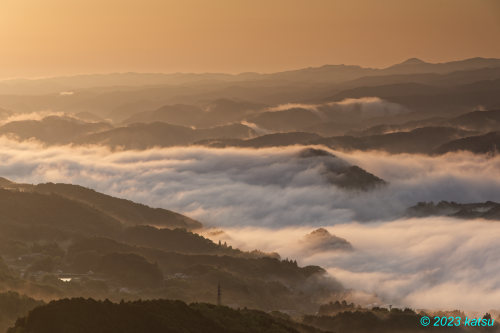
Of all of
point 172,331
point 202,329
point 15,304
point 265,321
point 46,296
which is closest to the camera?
point 172,331

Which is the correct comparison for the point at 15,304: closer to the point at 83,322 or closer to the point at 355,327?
the point at 83,322

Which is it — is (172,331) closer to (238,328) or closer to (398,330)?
(238,328)

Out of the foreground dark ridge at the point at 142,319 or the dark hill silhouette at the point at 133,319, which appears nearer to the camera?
the dark hill silhouette at the point at 133,319

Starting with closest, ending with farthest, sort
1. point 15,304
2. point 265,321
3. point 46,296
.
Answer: point 265,321 → point 15,304 → point 46,296

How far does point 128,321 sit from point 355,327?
8643cm

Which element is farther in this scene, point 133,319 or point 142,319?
point 142,319

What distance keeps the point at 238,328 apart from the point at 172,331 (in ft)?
54.3

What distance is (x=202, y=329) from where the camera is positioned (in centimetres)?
11312

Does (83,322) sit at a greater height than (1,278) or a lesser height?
lesser

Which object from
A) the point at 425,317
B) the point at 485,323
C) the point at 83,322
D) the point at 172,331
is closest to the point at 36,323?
the point at 83,322

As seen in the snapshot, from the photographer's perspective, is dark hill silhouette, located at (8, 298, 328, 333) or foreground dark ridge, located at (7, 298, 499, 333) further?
foreground dark ridge, located at (7, 298, 499, 333)

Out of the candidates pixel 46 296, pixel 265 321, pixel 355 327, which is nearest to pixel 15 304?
pixel 46 296

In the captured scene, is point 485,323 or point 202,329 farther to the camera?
point 485,323

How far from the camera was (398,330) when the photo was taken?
179 meters
